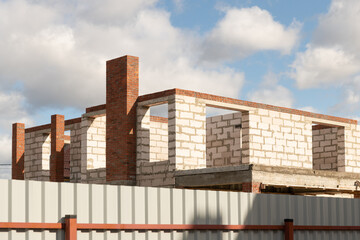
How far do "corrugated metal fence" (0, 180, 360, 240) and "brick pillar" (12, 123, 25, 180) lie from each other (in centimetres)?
2299

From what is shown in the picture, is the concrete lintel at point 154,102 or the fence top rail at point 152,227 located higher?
the concrete lintel at point 154,102

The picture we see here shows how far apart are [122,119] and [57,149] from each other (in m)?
7.47

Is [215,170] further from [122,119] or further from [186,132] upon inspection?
[122,119]

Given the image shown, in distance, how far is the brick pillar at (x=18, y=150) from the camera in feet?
107

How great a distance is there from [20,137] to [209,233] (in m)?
24.0

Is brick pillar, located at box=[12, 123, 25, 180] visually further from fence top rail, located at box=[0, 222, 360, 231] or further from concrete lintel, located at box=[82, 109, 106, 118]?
fence top rail, located at box=[0, 222, 360, 231]

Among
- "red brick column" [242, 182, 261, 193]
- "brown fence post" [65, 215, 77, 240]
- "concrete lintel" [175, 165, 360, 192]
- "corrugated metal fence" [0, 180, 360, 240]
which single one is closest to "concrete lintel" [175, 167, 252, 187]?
"concrete lintel" [175, 165, 360, 192]

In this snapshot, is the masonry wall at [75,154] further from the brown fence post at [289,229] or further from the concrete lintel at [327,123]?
the brown fence post at [289,229]

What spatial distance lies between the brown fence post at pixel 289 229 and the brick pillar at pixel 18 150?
23.2 metres

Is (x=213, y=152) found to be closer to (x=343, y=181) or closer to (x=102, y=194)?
(x=343, y=181)

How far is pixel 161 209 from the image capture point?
9.88m

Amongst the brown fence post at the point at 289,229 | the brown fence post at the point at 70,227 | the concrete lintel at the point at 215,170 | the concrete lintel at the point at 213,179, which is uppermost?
the concrete lintel at the point at 215,170

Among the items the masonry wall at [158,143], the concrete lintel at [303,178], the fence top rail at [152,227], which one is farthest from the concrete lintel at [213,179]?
the fence top rail at [152,227]

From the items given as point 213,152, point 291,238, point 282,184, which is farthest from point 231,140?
point 291,238
